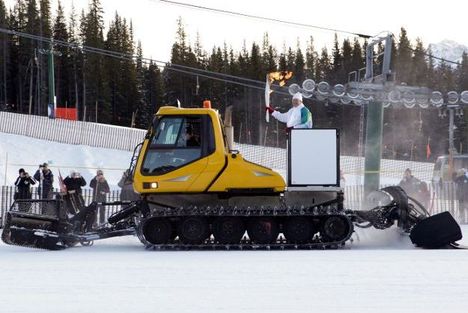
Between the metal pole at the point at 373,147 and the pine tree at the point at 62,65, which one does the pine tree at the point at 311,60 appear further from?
the metal pole at the point at 373,147

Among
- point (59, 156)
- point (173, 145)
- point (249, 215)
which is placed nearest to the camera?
point (249, 215)

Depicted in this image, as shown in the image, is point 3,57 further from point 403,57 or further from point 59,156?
point 59,156

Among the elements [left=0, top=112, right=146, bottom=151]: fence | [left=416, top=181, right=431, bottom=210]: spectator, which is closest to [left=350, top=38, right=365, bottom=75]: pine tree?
[left=0, top=112, right=146, bottom=151]: fence

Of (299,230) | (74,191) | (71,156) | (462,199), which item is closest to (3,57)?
(71,156)

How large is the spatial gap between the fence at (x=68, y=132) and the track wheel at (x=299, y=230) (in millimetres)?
34939

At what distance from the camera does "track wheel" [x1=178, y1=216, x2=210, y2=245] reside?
14.4m

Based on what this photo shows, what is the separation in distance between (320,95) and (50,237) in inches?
599

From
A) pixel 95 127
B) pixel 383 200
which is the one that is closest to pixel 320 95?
pixel 383 200

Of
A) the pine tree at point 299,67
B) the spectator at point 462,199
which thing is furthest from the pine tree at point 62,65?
the spectator at point 462,199

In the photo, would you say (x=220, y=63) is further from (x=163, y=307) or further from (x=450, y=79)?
(x=163, y=307)

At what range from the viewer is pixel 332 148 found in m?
14.7

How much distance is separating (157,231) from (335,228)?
3291 millimetres

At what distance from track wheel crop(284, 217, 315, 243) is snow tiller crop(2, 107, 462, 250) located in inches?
0.7

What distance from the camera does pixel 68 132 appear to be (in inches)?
1932
